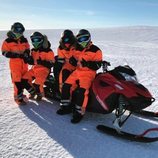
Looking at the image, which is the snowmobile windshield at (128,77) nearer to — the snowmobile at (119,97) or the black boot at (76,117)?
the snowmobile at (119,97)

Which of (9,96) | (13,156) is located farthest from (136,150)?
(9,96)

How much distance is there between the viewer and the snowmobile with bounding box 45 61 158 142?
471 centimetres

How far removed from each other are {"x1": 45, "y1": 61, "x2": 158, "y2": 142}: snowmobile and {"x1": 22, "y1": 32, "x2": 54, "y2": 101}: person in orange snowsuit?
1.24 m

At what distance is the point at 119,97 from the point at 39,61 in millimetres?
2033

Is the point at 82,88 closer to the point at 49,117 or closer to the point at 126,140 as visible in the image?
the point at 49,117

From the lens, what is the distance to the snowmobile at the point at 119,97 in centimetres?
471

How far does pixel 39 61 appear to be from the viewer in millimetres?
6176

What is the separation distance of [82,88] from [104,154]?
1.51 m

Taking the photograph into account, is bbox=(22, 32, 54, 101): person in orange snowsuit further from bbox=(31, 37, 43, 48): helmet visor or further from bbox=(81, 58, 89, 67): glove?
bbox=(81, 58, 89, 67): glove

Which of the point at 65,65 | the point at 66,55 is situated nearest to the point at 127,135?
the point at 65,65

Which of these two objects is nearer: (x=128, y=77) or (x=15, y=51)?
(x=128, y=77)

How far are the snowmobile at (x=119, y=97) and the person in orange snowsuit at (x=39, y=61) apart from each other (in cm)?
124

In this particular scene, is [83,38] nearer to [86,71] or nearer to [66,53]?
[86,71]

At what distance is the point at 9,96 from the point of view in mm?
6785
